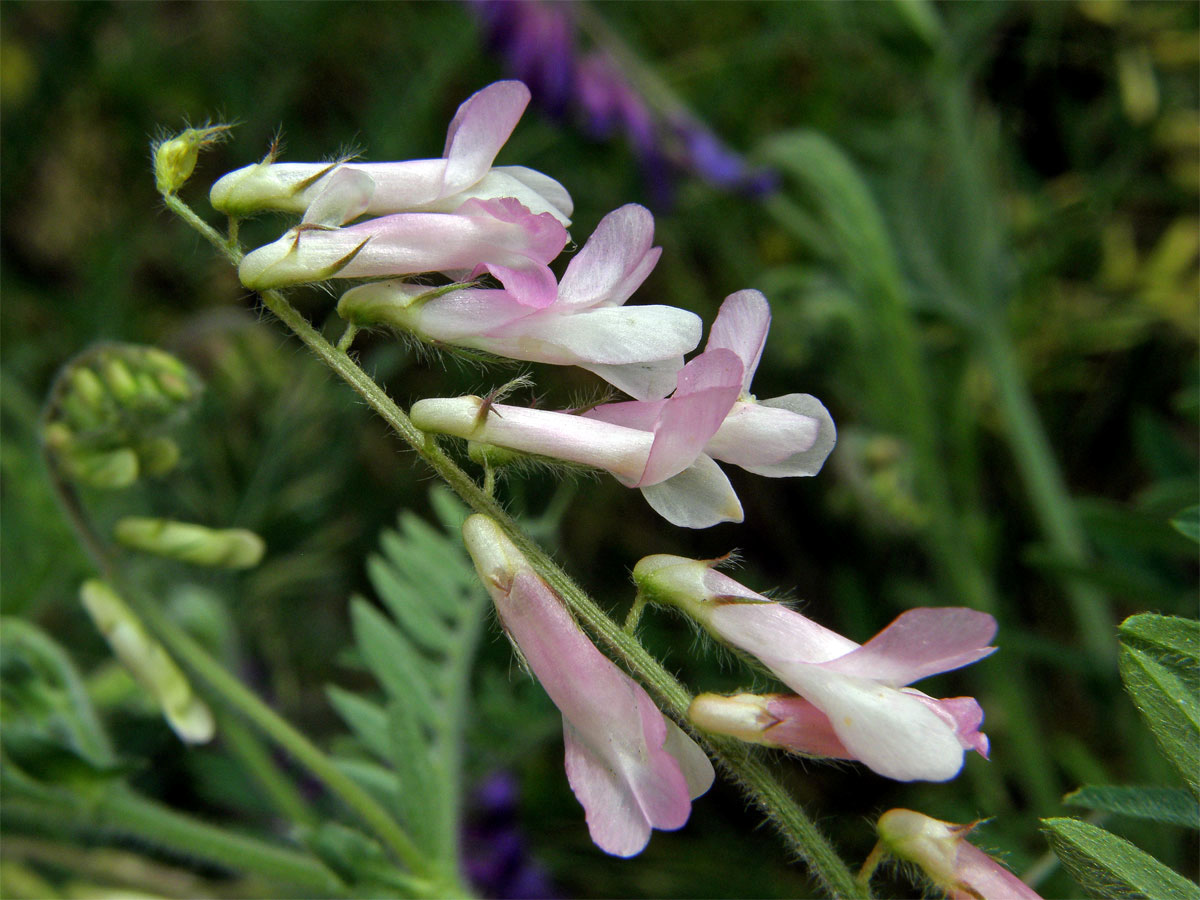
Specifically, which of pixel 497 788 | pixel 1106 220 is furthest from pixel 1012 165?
pixel 497 788

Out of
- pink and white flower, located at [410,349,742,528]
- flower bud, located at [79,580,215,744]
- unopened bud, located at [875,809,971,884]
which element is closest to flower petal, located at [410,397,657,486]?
pink and white flower, located at [410,349,742,528]

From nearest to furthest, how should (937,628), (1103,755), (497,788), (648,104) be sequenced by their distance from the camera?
(937,628)
(497,788)
(1103,755)
(648,104)

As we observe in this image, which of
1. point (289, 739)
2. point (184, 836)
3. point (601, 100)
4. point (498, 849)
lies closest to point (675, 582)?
point (289, 739)

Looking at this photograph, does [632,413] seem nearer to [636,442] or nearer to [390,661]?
[636,442]

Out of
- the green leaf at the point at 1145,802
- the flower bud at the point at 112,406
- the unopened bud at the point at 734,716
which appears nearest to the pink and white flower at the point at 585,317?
the unopened bud at the point at 734,716

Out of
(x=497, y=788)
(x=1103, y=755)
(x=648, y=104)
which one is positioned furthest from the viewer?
(x=648, y=104)

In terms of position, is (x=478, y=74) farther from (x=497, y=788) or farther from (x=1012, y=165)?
(x=497, y=788)
